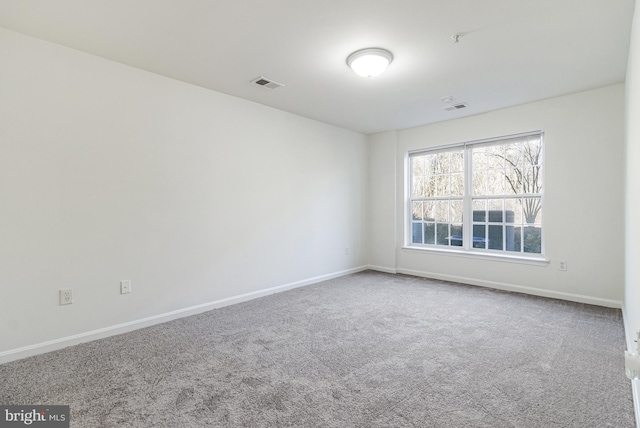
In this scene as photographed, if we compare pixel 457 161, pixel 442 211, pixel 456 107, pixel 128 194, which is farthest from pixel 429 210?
pixel 128 194

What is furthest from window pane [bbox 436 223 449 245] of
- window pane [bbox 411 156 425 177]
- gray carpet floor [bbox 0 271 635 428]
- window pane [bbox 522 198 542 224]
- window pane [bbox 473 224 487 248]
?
gray carpet floor [bbox 0 271 635 428]

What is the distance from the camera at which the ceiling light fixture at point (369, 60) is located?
9.04 feet

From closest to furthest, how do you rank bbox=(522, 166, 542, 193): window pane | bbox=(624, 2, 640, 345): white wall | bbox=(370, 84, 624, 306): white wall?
bbox=(624, 2, 640, 345): white wall, bbox=(370, 84, 624, 306): white wall, bbox=(522, 166, 542, 193): window pane

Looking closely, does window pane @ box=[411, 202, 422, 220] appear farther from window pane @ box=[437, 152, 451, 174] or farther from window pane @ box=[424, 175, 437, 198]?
window pane @ box=[437, 152, 451, 174]

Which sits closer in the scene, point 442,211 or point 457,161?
point 457,161

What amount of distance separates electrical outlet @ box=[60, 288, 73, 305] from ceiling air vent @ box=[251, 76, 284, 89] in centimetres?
258

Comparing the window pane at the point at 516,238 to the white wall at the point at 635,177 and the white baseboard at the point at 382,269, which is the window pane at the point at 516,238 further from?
the white wall at the point at 635,177

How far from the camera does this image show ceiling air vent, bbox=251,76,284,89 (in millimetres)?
3340

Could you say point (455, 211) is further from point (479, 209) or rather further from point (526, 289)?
point (526, 289)

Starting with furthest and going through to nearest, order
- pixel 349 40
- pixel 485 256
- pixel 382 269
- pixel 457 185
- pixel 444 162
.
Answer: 1. pixel 382 269
2. pixel 444 162
3. pixel 457 185
4. pixel 485 256
5. pixel 349 40

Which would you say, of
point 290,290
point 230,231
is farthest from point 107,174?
point 290,290

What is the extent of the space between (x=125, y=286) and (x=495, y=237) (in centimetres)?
465

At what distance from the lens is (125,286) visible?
2977 mm

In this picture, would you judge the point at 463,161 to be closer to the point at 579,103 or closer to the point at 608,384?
the point at 579,103
